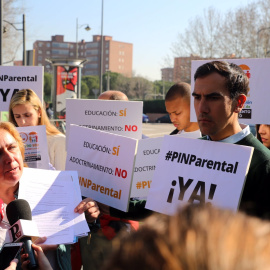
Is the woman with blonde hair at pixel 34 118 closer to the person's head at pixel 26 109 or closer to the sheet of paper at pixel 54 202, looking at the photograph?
the person's head at pixel 26 109

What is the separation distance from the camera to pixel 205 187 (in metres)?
2.55

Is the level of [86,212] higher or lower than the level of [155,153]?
lower

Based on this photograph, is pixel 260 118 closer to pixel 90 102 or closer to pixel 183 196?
pixel 90 102

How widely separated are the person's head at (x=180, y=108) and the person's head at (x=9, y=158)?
188cm

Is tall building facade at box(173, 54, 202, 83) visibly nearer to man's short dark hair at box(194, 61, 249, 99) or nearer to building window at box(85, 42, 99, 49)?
man's short dark hair at box(194, 61, 249, 99)

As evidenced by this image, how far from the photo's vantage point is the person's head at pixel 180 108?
4402mm

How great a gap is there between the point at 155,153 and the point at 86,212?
94cm

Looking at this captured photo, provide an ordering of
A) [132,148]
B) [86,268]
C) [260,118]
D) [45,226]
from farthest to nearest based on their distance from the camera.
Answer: [260,118] → [86,268] → [132,148] → [45,226]

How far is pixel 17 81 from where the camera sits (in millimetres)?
5789

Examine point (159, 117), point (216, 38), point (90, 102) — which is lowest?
point (159, 117)

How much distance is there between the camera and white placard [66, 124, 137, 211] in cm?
325

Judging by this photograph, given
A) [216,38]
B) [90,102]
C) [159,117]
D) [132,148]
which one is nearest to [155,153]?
[132,148]

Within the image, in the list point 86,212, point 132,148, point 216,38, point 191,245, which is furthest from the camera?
point 216,38

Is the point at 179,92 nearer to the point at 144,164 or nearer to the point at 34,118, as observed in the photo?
the point at 144,164
